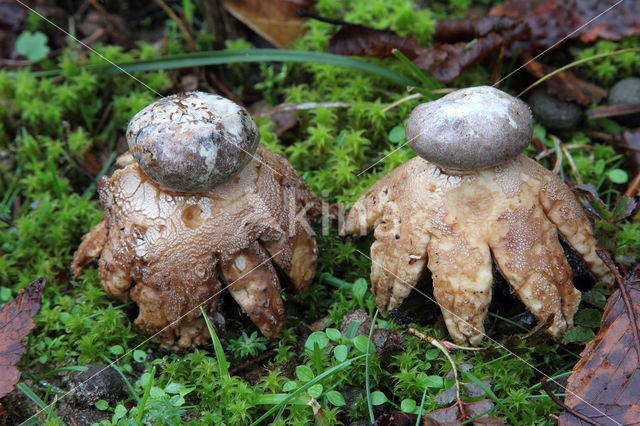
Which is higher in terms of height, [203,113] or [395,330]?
[203,113]

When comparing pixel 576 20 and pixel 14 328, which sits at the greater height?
pixel 576 20

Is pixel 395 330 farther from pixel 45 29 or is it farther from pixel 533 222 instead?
pixel 45 29

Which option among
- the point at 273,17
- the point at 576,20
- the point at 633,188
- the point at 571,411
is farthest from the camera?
the point at 273,17

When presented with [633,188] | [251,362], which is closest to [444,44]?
[633,188]

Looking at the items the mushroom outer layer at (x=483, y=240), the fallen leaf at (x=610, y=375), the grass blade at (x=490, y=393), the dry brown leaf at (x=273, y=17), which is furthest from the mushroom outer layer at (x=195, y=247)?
the dry brown leaf at (x=273, y=17)

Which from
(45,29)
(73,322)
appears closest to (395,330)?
(73,322)

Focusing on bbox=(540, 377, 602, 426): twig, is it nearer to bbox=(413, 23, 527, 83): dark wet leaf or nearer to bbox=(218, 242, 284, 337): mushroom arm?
bbox=(218, 242, 284, 337): mushroom arm

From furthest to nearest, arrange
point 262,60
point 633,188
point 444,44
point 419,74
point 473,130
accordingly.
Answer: point 444,44, point 262,60, point 419,74, point 633,188, point 473,130

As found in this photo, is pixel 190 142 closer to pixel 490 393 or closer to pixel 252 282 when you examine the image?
pixel 252 282
